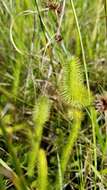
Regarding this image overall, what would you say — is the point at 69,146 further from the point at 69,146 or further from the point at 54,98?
the point at 54,98

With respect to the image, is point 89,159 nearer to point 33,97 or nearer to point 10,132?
point 10,132

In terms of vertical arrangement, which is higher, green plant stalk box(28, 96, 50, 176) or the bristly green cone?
the bristly green cone

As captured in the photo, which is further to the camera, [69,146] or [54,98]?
[54,98]

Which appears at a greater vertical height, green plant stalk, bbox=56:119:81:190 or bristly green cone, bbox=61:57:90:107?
bristly green cone, bbox=61:57:90:107

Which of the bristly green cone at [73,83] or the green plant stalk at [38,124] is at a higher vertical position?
the bristly green cone at [73,83]

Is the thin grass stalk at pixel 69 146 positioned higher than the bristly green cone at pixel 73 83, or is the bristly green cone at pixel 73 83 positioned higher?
the bristly green cone at pixel 73 83

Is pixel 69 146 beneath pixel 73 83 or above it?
beneath

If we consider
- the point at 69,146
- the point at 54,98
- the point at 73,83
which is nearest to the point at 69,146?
the point at 69,146

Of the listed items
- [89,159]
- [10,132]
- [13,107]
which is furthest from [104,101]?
[13,107]
